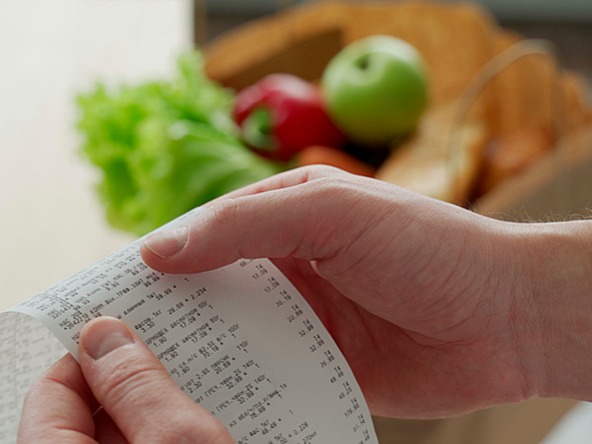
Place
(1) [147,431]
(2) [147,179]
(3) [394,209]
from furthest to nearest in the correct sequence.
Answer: (2) [147,179]
(3) [394,209]
(1) [147,431]

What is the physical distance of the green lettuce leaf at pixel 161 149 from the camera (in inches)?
56.7

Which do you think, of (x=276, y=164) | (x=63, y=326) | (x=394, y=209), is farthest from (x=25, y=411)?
(x=276, y=164)

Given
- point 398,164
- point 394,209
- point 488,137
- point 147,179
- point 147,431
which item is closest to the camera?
point 147,431

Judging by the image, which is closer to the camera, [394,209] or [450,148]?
[394,209]

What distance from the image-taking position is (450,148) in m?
1.51

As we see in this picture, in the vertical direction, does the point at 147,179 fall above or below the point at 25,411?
below

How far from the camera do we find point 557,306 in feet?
2.80

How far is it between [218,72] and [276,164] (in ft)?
0.81

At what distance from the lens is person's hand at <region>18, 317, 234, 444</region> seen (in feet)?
2.13

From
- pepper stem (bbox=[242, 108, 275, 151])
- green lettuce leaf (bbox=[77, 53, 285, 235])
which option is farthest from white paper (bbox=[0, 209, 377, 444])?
pepper stem (bbox=[242, 108, 275, 151])

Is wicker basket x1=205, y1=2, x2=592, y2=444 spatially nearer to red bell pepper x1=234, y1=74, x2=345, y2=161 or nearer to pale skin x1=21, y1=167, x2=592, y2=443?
red bell pepper x1=234, y1=74, x2=345, y2=161

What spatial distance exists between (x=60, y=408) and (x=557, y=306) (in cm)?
37

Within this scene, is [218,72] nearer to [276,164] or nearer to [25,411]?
[276,164]

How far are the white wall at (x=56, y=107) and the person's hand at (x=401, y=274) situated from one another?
46 cm
